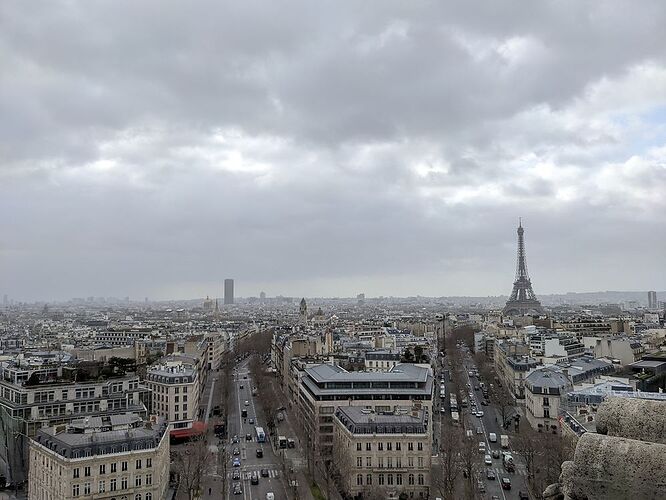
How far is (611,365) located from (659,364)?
17.6 ft

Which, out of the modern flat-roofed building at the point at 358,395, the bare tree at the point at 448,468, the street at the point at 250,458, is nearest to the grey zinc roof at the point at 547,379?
the modern flat-roofed building at the point at 358,395

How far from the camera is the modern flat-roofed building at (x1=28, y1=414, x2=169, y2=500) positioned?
4050cm

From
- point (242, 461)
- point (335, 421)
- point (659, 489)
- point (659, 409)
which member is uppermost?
point (659, 409)

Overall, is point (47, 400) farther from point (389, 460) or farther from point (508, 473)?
point (508, 473)

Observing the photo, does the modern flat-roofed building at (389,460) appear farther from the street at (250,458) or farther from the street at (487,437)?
the street at (250,458)

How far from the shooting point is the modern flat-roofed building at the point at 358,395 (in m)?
57.8

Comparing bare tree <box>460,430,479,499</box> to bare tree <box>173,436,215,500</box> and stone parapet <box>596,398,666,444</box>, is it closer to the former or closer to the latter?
bare tree <box>173,436,215,500</box>

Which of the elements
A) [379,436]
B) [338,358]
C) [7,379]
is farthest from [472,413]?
[7,379]

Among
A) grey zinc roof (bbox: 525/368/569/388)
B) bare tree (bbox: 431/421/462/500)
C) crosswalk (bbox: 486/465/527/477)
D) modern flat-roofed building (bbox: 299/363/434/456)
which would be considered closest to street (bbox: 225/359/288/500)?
modern flat-roofed building (bbox: 299/363/434/456)

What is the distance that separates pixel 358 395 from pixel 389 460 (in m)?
12.4

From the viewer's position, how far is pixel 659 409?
26.8 feet

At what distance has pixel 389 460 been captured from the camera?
157 feet

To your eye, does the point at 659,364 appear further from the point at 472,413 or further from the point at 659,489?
the point at 659,489

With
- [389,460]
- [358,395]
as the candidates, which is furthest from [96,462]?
[358,395]
